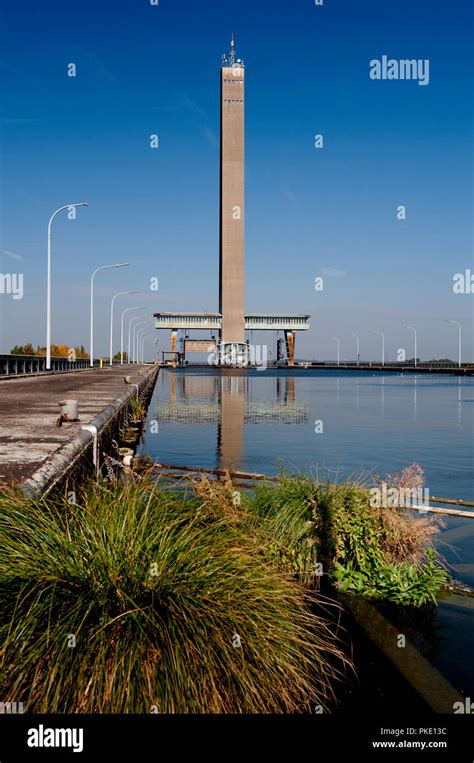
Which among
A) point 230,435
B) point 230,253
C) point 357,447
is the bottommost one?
point 357,447

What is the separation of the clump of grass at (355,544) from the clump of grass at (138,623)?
2336 mm

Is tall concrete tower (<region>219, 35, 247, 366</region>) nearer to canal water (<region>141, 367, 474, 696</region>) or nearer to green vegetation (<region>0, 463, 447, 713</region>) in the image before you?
canal water (<region>141, 367, 474, 696</region>)

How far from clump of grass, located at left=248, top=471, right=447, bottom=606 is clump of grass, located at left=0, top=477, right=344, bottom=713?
234 cm

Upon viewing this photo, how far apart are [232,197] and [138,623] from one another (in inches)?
5552

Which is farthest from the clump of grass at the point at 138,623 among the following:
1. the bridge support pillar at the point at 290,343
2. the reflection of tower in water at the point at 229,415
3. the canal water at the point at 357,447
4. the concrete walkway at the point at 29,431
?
the bridge support pillar at the point at 290,343

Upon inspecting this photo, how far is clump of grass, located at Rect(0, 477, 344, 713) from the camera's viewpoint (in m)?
3.71

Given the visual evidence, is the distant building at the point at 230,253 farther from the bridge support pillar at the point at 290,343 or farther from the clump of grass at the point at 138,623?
the clump of grass at the point at 138,623

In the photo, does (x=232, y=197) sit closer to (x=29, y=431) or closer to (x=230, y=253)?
(x=230, y=253)

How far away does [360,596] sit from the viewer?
7145mm

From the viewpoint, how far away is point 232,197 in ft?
457

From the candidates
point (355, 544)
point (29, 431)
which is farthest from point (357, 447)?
point (355, 544)

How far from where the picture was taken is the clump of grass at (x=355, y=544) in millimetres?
7234

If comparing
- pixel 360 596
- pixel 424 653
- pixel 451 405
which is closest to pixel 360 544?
pixel 360 596

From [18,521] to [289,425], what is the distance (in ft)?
81.9
